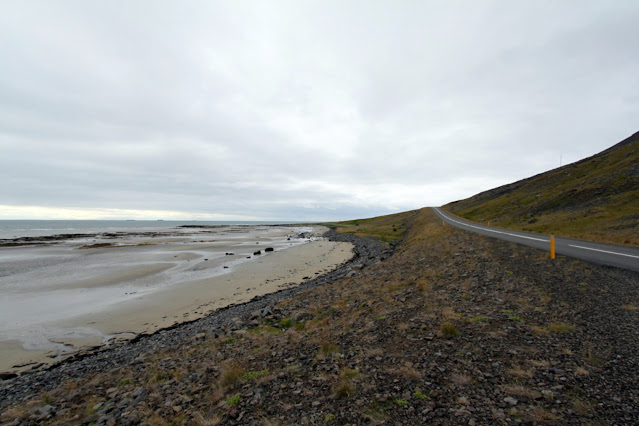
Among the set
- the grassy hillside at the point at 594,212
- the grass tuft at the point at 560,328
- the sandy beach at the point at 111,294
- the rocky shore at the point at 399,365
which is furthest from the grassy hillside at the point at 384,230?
the grass tuft at the point at 560,328

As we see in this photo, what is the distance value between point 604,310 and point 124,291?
3135 centimetres

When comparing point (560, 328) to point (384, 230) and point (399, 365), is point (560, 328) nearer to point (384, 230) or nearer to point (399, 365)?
point (399, 365)

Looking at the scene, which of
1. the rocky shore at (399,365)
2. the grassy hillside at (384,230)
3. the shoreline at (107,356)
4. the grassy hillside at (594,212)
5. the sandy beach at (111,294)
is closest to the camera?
the rocky shore at (399,365)

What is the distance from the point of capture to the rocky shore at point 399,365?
557cm

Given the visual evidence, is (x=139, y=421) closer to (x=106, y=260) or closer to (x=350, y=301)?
(x=350, y=301)

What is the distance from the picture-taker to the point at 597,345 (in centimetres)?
693

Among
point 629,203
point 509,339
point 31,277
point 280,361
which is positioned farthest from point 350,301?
point 629,203

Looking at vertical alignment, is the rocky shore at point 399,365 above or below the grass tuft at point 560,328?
below

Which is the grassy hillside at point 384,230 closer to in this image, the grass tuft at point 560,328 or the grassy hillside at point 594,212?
the grassy hillside at point 594,212

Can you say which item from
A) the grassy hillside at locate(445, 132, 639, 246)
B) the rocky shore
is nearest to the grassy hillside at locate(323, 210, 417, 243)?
the grassy hillside at locate(445, 132, 639, 246)

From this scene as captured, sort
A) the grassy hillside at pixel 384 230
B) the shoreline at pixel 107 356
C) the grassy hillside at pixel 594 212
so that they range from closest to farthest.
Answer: the shoreline at pixel 107 356 → the grassy hillside at pixel 594 212 → the grassy hillside at pixel 384 230

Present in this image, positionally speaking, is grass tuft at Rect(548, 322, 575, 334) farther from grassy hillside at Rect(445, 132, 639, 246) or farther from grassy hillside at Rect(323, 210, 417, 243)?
grassy hillside at Rect(323, 210, 417, 243)

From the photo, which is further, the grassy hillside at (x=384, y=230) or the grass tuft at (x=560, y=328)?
the grassy hillside at (x=384, y=230)

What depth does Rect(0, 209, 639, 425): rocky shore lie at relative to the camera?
5.57 m
